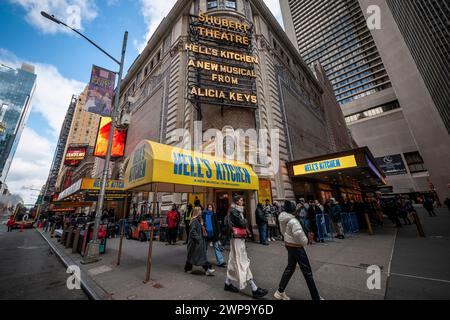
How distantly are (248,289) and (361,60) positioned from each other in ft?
321

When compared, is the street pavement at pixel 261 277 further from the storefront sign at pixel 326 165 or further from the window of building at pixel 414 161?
the window of building at pixel 414 161

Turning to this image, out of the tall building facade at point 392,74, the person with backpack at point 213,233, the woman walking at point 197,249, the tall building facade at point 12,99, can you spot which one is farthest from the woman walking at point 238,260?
the tall building facade at point 12,99

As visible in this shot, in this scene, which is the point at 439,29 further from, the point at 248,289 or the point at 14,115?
the point at 14,115

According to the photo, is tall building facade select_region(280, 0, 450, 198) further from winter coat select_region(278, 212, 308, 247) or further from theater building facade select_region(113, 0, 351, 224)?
winter coat select_region(278, 212, 308, 247)

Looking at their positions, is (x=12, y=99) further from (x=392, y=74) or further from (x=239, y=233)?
(x=392, y=74)

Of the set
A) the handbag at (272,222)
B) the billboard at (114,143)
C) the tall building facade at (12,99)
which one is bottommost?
the handbag at (272,222)

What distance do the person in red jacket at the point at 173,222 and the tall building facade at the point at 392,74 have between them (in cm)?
2693

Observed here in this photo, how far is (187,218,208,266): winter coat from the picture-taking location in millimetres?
5125

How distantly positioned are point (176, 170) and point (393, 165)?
67650mm

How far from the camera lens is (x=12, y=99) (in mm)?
104750

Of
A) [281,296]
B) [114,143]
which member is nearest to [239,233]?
[281,296]

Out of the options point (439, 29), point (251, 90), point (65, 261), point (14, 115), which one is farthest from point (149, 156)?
point (14, 115)

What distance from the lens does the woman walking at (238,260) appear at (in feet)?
12.5

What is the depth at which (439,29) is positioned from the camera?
16969 mm
